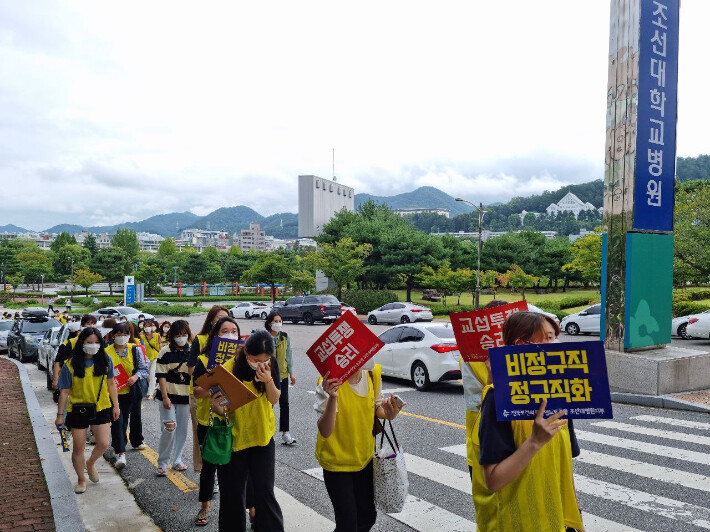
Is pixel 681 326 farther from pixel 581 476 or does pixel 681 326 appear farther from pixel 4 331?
pixel 4 331

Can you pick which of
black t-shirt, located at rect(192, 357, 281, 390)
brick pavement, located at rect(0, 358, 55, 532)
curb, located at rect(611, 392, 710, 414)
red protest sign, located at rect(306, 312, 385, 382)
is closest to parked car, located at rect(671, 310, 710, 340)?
curb, located at rect(611, 392, 710, 414)

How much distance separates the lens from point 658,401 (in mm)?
11070

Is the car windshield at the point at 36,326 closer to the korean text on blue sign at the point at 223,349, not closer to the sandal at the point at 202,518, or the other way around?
the sandal at the point at 202,518

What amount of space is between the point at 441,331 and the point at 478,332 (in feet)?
28.1

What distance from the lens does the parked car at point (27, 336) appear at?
64.9 feet

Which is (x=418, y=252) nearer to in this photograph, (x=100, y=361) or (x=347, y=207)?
(x=347, y=207)

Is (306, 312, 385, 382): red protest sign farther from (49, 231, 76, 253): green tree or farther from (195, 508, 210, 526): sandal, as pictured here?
(49, 231, 76, 253): green tree

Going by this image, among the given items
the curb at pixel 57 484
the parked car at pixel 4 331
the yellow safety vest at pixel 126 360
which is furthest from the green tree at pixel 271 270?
the yellow safety vest at pixel 126 360

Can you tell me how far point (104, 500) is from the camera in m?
6.36

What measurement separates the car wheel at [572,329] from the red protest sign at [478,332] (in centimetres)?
2365

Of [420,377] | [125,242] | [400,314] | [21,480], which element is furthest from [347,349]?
[125,242]

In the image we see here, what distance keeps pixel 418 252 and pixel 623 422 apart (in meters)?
38.7

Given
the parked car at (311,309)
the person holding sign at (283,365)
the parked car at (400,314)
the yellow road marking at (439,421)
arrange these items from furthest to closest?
the parked car at (311,309) → the parked car at (400,314) → the yellow road marking at (439,421) → the person holding sign at (283,365)

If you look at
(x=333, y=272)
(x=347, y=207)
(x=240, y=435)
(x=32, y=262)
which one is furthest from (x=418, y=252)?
(x=32, y=262)
